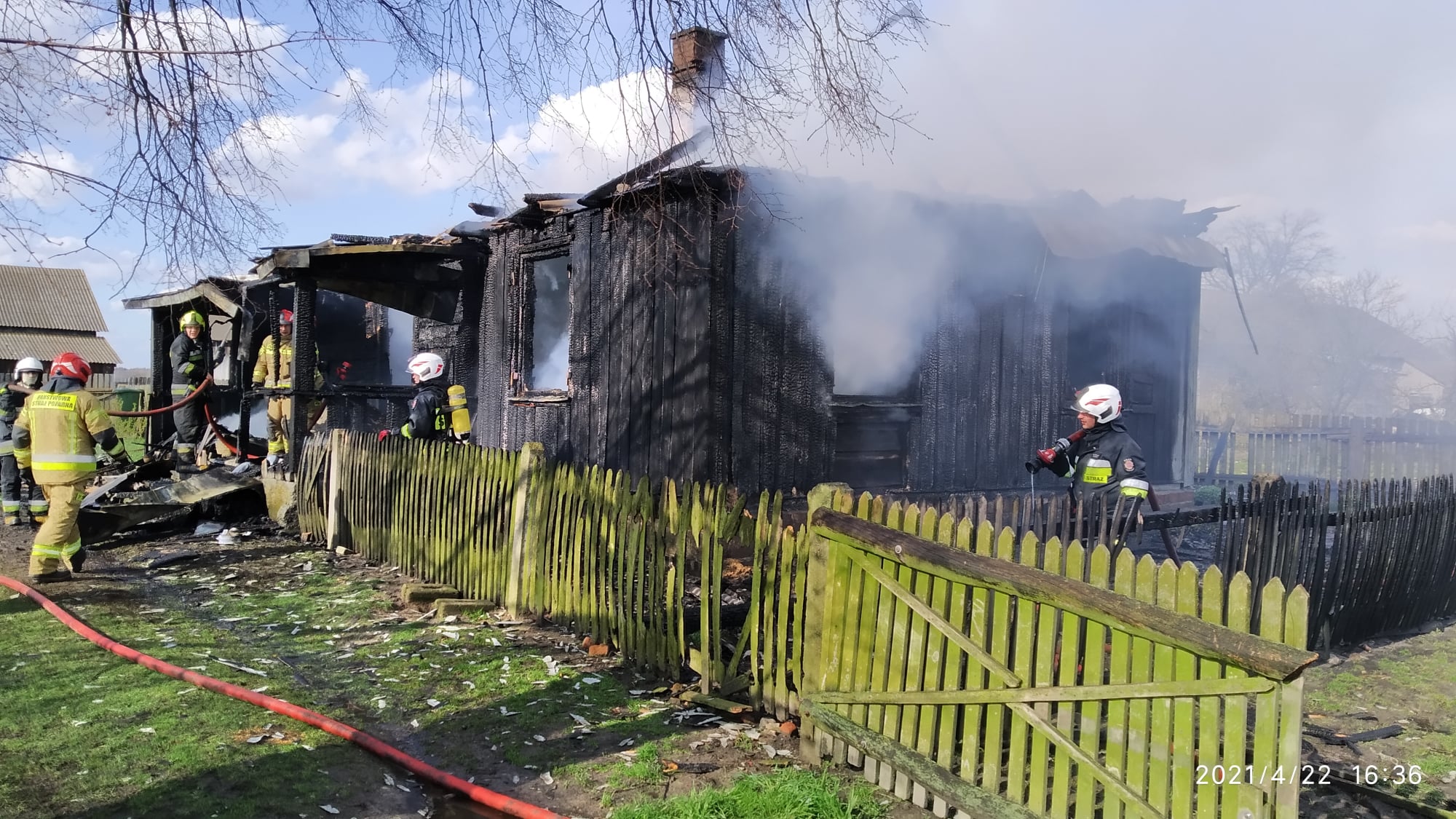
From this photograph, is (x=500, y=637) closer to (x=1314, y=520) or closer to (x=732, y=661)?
(x=732, y=661)

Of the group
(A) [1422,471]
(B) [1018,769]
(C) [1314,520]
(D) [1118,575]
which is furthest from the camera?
(A) [1422,471]

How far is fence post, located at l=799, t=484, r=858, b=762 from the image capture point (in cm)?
436

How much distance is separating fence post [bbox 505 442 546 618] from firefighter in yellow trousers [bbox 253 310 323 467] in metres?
6.98

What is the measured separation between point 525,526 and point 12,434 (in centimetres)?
801

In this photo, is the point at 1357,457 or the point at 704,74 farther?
the point at 1357,457

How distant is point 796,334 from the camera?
9133 millimetres

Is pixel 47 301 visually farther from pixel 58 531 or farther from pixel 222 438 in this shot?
pixel 58 531

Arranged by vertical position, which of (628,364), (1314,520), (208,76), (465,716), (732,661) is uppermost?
(208,76)

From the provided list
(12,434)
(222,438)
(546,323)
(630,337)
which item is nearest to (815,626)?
(630,337)

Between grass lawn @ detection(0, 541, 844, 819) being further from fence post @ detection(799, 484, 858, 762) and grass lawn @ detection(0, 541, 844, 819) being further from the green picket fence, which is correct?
the green picket fence

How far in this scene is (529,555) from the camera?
21.8 ft

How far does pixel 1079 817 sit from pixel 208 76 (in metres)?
5.24

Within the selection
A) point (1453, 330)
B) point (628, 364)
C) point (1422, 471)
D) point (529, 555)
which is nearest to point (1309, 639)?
point (529, 555)

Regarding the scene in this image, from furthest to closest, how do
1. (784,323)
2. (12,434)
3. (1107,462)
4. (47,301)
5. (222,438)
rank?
(47,301), (222,438), (12,434), (784,323), (1107,462)
